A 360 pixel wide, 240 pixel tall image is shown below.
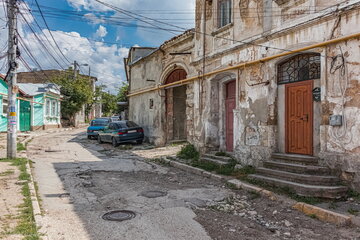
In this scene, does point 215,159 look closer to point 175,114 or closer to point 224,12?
point 224,12

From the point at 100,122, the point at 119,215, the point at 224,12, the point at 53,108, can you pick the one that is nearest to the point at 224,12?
the point at 224,12

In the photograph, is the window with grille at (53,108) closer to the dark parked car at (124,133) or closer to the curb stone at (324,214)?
the dark parked car at (124,133)

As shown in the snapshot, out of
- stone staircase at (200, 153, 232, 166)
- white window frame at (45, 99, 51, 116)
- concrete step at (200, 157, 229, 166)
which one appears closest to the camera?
concrete step at (200, 157, 229, 166)

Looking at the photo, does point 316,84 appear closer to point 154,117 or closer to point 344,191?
point 344,191

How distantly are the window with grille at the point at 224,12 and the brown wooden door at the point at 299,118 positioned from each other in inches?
153

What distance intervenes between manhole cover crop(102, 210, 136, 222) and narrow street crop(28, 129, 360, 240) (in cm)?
12

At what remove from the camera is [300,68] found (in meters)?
7.52

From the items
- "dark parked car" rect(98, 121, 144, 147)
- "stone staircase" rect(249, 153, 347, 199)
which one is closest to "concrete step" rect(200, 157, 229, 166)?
"stone staircase" rect(249, 153, 347, 199)

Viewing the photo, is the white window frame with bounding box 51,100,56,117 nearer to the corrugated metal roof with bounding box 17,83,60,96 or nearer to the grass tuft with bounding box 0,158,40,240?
the corrugated metal roof with bounding box 17,83,60,96

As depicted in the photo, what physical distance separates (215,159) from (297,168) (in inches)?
140

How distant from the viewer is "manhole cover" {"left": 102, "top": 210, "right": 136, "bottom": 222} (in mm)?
4887

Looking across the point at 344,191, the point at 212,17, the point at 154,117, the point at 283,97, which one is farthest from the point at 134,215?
the point at 154,117

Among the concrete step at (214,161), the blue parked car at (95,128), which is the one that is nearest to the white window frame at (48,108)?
the blue parked car at (95,128)

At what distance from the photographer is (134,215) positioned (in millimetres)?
5055
